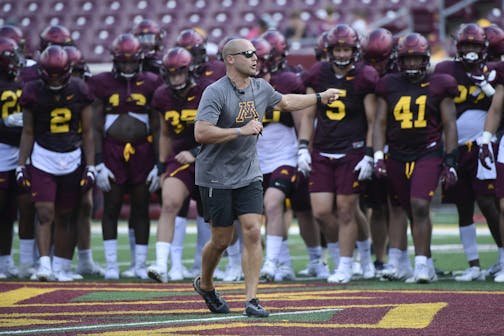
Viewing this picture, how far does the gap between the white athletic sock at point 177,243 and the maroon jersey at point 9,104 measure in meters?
1.58

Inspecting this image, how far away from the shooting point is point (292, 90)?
27.8 feet

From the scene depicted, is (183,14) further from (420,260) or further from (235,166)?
(235,166)

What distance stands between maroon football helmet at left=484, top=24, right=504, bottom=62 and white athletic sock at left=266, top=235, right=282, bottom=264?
2362mm

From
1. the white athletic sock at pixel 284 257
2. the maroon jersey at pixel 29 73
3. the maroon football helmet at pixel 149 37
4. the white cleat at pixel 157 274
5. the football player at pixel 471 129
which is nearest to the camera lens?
the white cleat at pixel 157 274

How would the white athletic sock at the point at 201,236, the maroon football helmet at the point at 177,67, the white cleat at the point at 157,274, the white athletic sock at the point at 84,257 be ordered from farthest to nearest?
the white athletic sock at the point at 84,257 < the white athletic sock at the point at 201,236 < the maroon football helmet at the point at 177,67 < the white cleat at the point at 157,274

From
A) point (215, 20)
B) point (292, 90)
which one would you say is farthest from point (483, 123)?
point (215, 20)

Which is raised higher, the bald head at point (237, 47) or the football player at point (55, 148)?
the bald head at point (237, 47)

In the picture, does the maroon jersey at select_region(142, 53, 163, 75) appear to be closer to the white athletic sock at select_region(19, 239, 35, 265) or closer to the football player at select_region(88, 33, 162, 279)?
the football player at select_region(88, 33, 162, 279)

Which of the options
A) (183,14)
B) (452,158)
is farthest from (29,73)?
(183,14)

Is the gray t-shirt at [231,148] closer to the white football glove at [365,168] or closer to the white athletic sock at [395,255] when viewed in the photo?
the white football glove at [365,168]

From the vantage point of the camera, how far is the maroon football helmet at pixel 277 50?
342 inches

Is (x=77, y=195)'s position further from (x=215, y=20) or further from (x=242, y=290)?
(x=215, y=20)

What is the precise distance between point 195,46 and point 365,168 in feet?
6.43

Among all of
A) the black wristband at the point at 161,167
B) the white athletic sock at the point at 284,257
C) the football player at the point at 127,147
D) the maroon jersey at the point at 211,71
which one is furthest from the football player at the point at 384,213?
the football player at the point at 127,147
